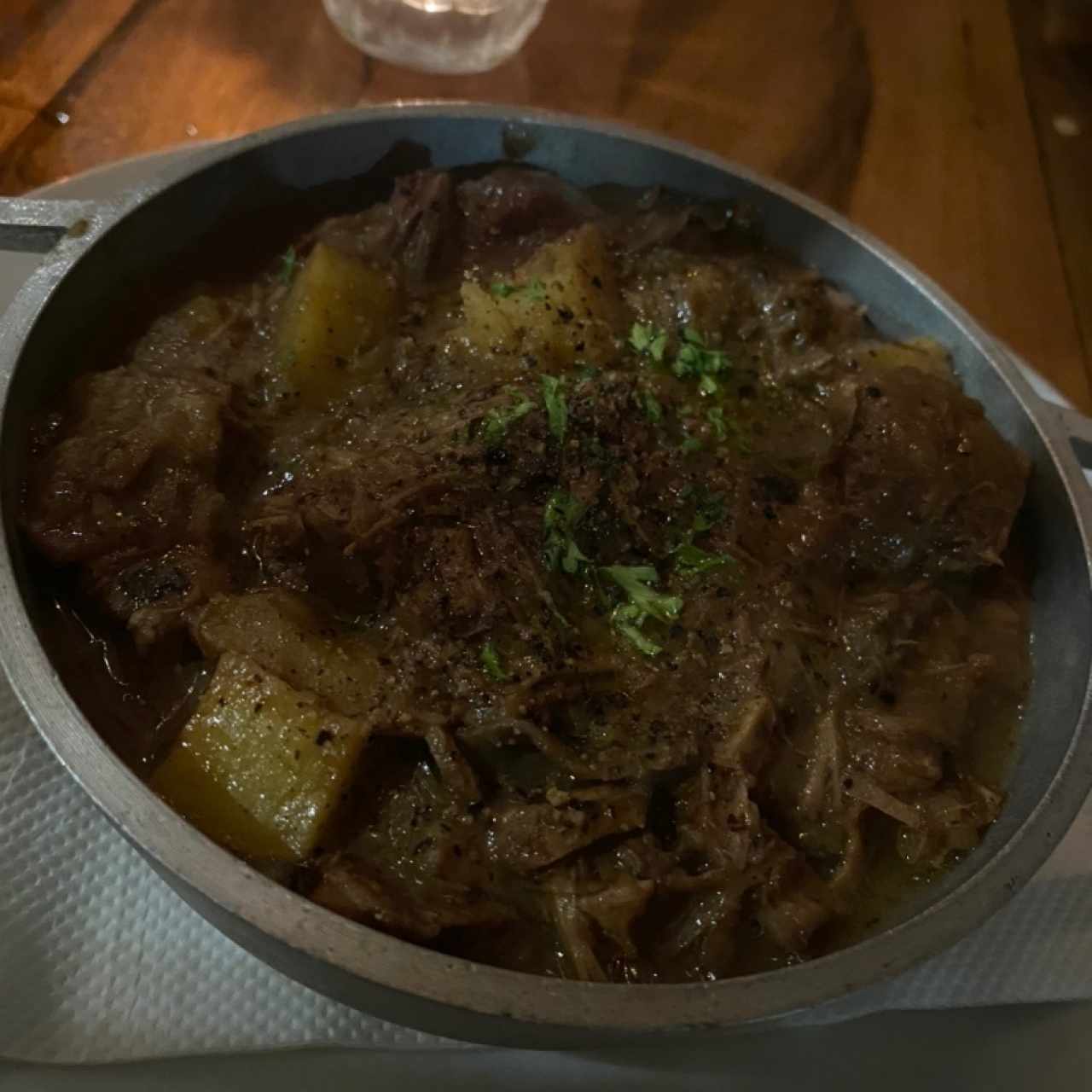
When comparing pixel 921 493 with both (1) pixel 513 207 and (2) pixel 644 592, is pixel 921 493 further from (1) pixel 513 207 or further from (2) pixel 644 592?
(1) pixel 513 207

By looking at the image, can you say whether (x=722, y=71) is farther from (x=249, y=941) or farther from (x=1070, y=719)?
(x=249, y=941)

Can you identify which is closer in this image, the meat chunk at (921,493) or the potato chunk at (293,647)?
the potato chunk at (293,647)

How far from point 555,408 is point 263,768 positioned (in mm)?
821

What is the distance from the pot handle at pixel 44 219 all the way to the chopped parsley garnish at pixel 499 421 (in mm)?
833

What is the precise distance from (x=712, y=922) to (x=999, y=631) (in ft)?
2.84

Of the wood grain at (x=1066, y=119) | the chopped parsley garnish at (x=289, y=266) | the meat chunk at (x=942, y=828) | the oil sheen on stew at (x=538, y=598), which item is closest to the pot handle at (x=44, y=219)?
the oil sheen on stew at (x=538, y=598)

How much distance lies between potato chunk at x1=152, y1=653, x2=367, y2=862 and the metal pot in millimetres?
128

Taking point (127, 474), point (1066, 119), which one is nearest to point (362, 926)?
point (127, 474)

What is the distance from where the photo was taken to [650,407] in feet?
6.92

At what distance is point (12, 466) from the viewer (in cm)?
179

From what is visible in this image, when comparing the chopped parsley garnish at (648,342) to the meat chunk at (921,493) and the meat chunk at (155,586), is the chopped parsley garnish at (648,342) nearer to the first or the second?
the meat chunk at (921,493)

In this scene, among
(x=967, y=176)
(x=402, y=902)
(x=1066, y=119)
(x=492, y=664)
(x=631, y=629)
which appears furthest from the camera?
(x=1066, y=119)

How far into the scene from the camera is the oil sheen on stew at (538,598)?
5.34ft

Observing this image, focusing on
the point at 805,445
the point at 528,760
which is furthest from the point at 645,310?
the point at 528,760
